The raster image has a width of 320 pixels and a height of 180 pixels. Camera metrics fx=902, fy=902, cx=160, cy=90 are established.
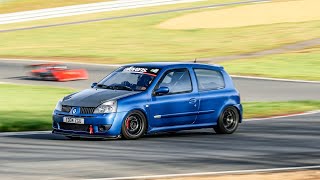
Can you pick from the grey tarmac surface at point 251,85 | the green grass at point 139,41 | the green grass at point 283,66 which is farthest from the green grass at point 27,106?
the green grass at point 139,41

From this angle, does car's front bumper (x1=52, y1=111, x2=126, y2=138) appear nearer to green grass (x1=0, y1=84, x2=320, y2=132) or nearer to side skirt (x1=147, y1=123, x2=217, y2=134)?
side skirt (x1=147, y1=123, x2=217, y2=134)


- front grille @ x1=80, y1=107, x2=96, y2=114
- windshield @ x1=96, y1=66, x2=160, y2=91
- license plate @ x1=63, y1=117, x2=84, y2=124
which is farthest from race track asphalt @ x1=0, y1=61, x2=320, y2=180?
windshield @ x1=96, y1=66, x2=160, y2=91

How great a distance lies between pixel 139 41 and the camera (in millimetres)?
49000

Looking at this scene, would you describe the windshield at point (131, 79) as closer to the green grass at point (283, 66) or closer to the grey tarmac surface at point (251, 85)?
the grey tarmac surface at point (251, 85)

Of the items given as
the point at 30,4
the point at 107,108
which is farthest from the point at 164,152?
the point at 30,4

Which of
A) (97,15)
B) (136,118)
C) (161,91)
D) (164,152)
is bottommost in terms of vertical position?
(164,152)

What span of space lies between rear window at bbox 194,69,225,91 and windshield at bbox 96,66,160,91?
902 mm

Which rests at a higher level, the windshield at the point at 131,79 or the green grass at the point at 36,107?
the windshield at the point at 131,79

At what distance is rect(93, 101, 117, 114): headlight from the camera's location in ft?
48.6

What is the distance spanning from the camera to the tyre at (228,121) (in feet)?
53.9

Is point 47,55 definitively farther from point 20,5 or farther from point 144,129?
point 144,129

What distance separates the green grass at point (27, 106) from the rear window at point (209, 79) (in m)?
3.25

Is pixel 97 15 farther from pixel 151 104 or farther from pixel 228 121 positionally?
pixel 151 104

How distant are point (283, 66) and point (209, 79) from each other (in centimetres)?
2137
